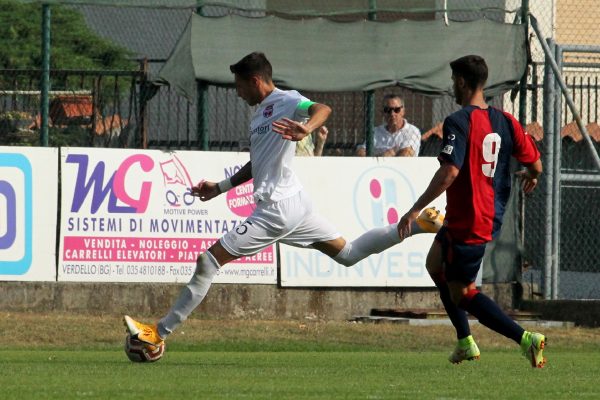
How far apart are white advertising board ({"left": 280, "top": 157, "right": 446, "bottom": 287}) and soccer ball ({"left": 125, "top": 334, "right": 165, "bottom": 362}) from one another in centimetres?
599

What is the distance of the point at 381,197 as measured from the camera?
16734mm

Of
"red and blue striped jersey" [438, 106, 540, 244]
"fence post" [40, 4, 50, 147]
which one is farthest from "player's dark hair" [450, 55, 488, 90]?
"fence post" [40, 4, 50, 147]

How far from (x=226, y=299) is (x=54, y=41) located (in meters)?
12.8

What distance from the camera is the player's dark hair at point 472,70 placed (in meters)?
10.1

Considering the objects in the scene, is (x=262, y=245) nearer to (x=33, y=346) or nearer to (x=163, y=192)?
(x=33, y=346)

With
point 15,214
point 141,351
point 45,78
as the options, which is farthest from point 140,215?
point 141,351

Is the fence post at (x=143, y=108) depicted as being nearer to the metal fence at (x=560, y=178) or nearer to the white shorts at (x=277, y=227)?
the metal fence at (x=560, y=178)

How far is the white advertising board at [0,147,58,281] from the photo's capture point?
15.7 m

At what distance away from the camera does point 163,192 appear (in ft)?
52.7

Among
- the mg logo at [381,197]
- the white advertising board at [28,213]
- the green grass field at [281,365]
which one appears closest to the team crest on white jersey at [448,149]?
the green grass field at [281,365]

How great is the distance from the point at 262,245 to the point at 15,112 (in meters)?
6.40

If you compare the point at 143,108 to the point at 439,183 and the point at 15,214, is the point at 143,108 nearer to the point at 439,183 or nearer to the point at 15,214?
the point at 15,214

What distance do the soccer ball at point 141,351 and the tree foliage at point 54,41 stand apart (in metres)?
12.6

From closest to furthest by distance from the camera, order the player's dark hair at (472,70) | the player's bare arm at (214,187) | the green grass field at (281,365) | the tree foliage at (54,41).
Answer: the green grass field at (281,365) < the player's dark hair at (472,70) < the player's bare arm at (214,187) < the tree foliage at (54,41)
